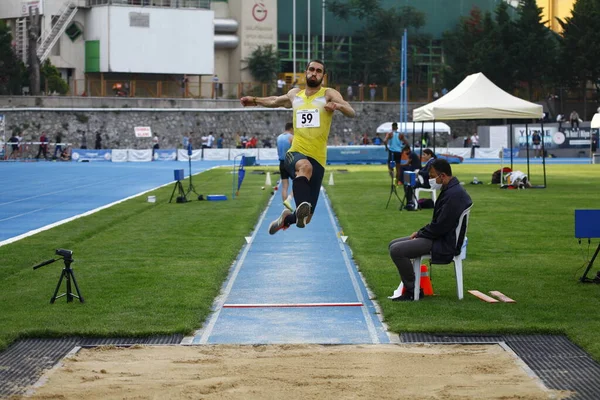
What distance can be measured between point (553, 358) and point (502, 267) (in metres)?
6.02

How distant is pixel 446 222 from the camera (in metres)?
12.1

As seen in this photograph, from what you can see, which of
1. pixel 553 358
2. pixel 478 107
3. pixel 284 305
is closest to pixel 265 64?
pixel 478 107

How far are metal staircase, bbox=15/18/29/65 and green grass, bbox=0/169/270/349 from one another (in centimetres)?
5541

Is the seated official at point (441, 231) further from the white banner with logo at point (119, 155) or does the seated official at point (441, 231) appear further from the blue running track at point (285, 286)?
the white banner with logo at point (119, 155)

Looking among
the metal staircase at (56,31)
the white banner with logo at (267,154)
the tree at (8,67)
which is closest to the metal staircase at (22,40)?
the metal staircase at (56,31)

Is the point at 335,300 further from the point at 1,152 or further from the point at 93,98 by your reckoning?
the point at 93,98

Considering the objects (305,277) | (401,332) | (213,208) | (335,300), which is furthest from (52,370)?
(213,208)

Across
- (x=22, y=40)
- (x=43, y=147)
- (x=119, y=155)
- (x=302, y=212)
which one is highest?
(x=22, y=40)

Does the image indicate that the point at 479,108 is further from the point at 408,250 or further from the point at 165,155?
the point at 165,155

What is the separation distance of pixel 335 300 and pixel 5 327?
379cm

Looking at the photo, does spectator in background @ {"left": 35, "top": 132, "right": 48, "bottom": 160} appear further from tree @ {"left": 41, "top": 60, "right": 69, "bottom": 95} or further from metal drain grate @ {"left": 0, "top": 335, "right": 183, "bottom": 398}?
metal drain grate @ {"left": 0, "top": 335, "right": 183, "bottom": 398}

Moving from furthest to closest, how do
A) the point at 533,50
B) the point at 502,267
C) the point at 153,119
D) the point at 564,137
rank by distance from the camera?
the point at 533,50, the point at 153,119, the point at 564,137, the point at 502,267

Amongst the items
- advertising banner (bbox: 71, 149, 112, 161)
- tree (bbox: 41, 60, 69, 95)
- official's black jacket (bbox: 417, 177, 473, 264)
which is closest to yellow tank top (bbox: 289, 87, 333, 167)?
official's black jacket (bbox: 417, 177, 473, 264)

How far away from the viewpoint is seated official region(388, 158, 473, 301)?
1207 cm
